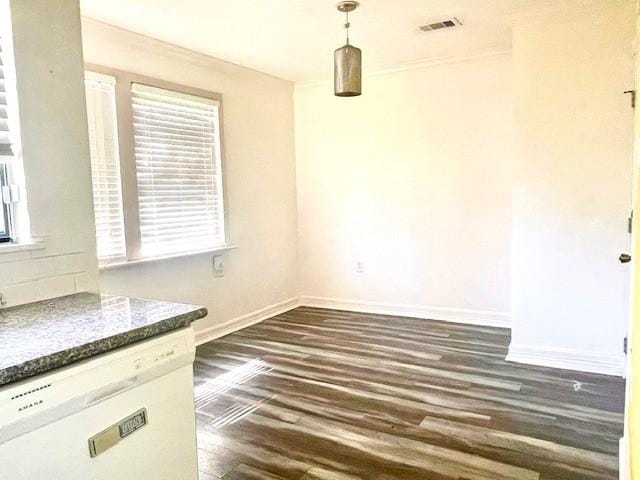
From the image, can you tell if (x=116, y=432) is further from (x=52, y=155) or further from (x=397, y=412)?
(x=397, y=412)

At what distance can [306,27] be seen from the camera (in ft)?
11.1

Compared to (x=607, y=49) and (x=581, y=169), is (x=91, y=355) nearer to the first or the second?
(x=581, y=169)

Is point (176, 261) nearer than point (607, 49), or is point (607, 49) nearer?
point (607, 49)

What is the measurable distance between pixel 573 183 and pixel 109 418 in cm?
313

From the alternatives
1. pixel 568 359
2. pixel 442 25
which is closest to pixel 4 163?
pixel 442 25

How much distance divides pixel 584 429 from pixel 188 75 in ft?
12.1

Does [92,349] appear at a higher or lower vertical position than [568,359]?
higher

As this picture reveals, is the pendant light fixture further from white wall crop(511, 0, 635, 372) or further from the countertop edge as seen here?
the countertop edge

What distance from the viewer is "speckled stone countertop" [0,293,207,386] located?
115 cm

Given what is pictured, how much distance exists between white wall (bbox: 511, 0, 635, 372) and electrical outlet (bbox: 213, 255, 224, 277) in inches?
96.1

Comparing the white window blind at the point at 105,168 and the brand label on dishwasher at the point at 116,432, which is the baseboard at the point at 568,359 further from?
the white window blind at the point at 105,168

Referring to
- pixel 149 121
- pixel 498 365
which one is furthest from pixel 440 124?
pixel 149 121

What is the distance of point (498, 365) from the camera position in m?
3.36

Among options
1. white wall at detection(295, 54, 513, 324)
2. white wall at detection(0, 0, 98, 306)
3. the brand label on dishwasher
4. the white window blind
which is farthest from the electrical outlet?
the brand label on dishwasher
